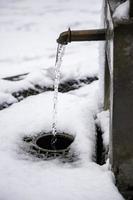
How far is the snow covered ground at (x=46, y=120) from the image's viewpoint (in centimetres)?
298

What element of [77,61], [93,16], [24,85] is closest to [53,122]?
[24,85]

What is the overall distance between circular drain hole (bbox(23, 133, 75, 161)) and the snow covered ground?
0.29 ft

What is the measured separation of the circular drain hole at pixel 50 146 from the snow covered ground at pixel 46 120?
0.09 m

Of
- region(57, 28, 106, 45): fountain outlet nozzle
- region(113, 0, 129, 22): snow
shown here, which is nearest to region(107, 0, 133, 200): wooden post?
region(113, 0, 129, 22): snow

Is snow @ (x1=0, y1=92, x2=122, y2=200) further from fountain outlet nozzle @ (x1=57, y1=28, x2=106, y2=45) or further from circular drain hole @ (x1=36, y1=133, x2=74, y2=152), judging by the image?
fountain outlet nozzle @ (x1=57, y1=28, x2=106, y2=45)

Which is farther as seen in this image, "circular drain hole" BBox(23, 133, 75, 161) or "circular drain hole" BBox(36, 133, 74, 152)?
"circular drain hole" BBox(36, 133, 74, 152)

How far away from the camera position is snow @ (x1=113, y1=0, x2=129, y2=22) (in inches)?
105

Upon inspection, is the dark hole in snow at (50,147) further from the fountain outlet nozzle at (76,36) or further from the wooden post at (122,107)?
the fountain outlet nozzle at (76,36)

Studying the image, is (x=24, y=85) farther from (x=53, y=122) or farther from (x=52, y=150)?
(x=52, y=150)

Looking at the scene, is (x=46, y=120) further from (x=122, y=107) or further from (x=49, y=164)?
(x=122, y=107)

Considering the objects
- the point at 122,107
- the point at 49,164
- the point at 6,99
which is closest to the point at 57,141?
the point at 49,164

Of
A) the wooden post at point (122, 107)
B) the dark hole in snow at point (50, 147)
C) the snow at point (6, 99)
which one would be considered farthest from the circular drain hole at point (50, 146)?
the snow at point (6, 99)

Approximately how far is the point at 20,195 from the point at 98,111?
70.6 inches

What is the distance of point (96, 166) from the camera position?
10.7 ft
